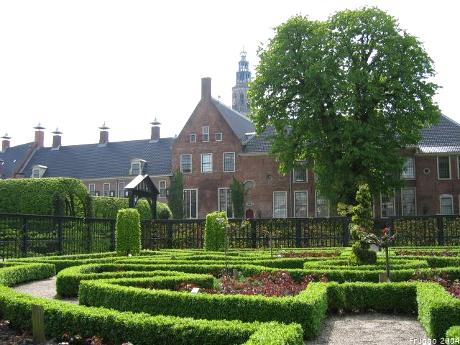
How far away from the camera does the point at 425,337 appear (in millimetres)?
7605

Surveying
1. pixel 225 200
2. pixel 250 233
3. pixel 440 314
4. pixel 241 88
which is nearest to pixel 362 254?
pixel 440 314

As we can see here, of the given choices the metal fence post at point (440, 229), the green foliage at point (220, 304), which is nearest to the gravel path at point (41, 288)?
the green foliage at point (220, 304)

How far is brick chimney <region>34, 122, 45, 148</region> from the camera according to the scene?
196 feet

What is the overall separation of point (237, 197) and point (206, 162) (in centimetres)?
462

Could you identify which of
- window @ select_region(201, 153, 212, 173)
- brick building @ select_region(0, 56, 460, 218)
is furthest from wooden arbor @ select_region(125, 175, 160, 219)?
window @ select_region(201, 153, 212, 173)

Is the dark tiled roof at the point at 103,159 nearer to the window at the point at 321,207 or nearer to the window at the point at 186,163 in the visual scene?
the window at the point at 186,163

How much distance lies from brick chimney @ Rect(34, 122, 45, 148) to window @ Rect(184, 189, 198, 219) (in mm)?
22264

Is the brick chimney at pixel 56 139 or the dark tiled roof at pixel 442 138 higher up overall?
the brick chimney at pixel 56 139

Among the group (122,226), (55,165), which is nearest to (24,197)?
(122,226)

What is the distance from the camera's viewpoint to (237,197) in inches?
1734

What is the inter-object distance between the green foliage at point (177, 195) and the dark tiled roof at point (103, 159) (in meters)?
2.90

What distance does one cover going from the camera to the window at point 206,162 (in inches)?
1823

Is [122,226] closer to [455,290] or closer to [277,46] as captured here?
[455,290]

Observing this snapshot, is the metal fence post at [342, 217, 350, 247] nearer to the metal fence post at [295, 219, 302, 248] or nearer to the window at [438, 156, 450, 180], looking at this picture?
the metal fence post at [295, 219, 302, 248]
